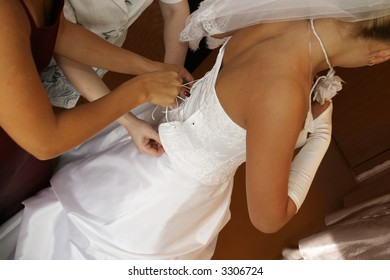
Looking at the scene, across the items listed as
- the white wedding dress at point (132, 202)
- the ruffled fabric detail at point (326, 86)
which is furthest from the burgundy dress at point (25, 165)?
the ruffled fabric detail at point (326, 86)

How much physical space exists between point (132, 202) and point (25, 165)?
0.27 m

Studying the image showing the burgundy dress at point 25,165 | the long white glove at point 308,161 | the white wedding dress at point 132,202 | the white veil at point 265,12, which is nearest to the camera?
the white veil at point 265,12

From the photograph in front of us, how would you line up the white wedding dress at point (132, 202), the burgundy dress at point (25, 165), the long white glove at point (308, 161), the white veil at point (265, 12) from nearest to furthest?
the white veil at point (265, 12) → the burgundy dress at point (25, 165) → the long white glove at point (308, 161) → the white wedding dress at point (132, 202)

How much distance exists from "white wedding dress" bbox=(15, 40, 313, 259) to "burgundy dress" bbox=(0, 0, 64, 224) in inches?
1.6

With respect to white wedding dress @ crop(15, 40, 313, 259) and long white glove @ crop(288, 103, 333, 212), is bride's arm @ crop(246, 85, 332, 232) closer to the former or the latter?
long white glove @ crop(288, 103, 333, 212)

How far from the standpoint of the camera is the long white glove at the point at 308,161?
0.98 metres

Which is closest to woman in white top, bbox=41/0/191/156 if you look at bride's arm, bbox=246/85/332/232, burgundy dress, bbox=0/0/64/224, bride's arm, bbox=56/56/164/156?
bride's arm, bbox=56/56/164/156

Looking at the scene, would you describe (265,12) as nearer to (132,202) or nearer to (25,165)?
(132,202)

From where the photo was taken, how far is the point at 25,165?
1.12m

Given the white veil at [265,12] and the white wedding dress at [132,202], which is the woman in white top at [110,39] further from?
the white veil at [265,12]

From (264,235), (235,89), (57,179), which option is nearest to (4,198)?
(57,179)

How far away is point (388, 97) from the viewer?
171 cm

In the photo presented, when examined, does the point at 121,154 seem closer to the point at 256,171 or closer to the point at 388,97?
the point at 256,171

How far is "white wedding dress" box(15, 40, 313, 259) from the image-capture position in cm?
109
